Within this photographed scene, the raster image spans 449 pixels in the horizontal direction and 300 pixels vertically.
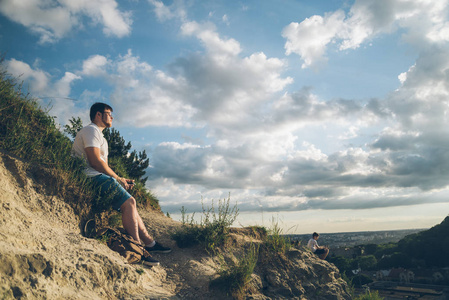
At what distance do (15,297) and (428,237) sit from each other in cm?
5873

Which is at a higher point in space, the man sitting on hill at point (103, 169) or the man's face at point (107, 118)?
the man's face at point (107, 118)

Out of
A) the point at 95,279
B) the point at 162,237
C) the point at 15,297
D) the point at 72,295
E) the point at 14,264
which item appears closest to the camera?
Result: the point at 15,297

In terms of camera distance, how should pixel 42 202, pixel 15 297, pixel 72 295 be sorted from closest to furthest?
pixel 15 297, pixel 72 295, pixel 42 202

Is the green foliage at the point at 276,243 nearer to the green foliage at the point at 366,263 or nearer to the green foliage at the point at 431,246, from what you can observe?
the green foliage at the point at 431,246

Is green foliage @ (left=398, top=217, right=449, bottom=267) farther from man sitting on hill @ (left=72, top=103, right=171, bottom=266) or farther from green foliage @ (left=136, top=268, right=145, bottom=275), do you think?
green foliage @ (left=136, top=268, right=145, bottom=275)

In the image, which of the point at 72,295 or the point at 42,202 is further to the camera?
the point at 42,202

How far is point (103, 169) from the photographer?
4.72 metres

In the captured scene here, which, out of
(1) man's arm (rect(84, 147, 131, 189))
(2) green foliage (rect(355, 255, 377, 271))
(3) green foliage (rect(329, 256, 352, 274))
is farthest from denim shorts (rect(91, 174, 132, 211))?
(2) green foliage (rect(355, 255, 377, 271))

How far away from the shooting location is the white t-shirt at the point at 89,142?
4.62 meters

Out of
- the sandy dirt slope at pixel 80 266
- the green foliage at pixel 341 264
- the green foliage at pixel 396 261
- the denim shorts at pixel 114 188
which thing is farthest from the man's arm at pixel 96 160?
the green foliage at pixel 396 261

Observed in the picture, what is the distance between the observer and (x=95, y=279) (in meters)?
3.70

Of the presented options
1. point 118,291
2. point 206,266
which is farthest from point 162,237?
point 118,291

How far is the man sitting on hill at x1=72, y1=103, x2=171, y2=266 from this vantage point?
15.3ft

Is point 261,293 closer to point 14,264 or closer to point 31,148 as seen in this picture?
point 14,264
